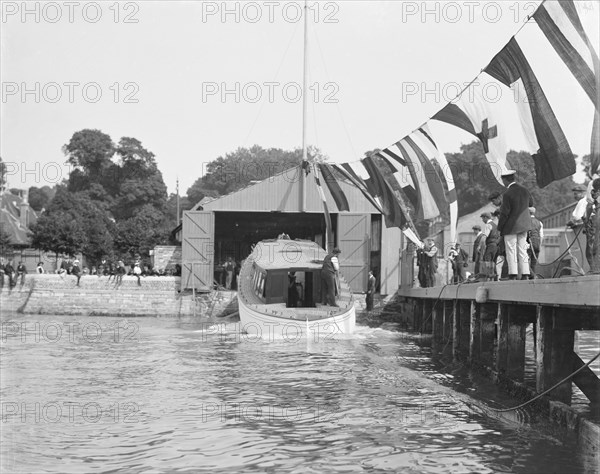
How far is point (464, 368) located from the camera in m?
16.0

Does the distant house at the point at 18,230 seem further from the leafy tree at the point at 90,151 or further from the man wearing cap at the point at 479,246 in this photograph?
the man wearing cap at the point at 479,246

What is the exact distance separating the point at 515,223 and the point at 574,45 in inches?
112

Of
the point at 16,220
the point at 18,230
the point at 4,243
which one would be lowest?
the point at 4,243

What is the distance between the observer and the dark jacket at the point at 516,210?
1145 cm

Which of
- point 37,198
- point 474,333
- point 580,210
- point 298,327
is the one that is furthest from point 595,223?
point 37,198

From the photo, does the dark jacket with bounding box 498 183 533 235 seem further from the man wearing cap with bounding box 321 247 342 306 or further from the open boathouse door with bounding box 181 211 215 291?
the open boathouse door with bounding box 181 211 215 291

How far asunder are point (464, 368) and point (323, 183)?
1822 centimetres

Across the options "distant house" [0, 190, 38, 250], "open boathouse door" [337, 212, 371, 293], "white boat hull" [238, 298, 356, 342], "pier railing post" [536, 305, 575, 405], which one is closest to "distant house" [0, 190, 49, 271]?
"distant house" [0, 190, 38, 250]

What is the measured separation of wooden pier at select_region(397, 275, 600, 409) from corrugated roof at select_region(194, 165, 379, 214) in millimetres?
16124

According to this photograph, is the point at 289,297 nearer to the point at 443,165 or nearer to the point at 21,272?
the point at 443,165

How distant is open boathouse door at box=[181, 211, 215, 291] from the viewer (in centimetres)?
3403

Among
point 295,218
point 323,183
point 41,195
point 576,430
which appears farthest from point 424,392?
point 41,195

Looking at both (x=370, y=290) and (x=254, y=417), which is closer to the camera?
(x=254, y=417)

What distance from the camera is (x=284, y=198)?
3447cm
